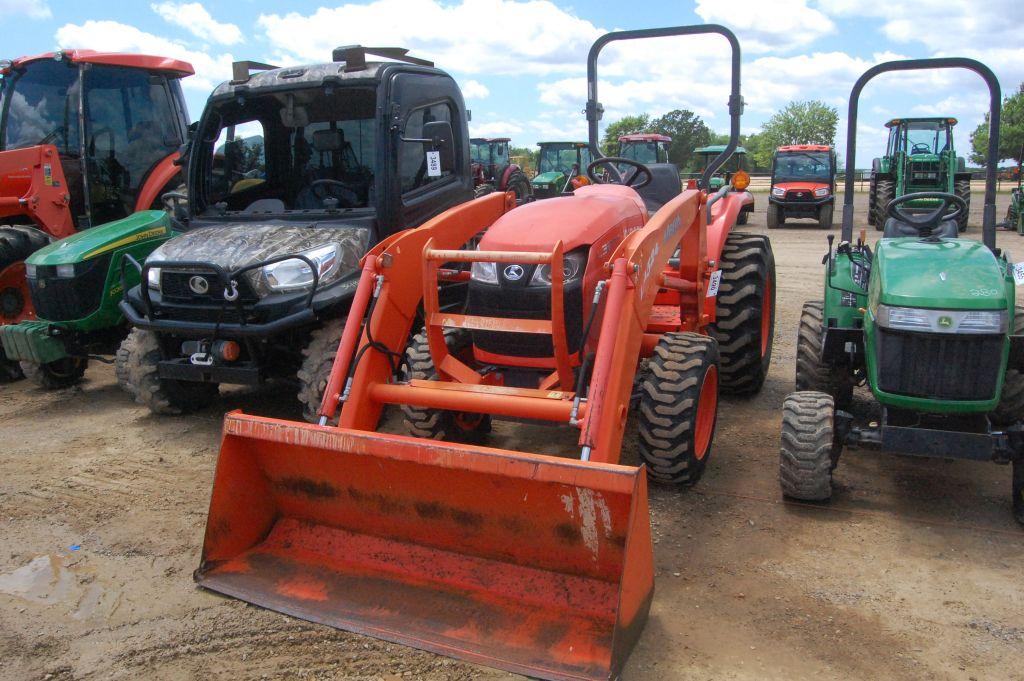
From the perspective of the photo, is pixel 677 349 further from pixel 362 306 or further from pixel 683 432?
pixel 362 306

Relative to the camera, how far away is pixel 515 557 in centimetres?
320

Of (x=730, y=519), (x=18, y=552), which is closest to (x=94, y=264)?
(x=18, y=552)

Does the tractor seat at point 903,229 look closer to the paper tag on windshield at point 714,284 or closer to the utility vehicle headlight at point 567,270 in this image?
the paper tag on windshield at point 714,284

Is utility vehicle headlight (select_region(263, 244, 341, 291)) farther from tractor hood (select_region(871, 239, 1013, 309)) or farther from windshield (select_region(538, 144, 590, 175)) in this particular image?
windshield (select_region(538, 144, 590, 175))

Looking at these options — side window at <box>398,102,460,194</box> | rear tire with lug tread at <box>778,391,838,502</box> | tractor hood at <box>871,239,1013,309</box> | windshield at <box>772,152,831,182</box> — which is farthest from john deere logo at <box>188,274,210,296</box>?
windshield at <box>772,152,831,182</box>

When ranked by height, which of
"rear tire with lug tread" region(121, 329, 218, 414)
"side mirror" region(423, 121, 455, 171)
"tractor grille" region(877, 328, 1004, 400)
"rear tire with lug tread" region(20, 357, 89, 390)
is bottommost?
"rear tire with lug tread" region(20, 357, 89, 390)

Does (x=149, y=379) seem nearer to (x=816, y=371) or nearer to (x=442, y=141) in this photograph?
(x=442, y=141)

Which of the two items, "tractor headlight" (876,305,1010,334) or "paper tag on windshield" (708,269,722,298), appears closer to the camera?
"tractor headlight" (876,305,1010,334)

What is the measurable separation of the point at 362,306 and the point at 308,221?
163 cm

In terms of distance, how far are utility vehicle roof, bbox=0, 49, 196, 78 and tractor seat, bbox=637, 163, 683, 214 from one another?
14.5 feet

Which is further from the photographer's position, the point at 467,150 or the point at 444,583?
the point at 467,150

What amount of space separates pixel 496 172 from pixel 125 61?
9.51m

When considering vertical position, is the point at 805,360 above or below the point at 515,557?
above

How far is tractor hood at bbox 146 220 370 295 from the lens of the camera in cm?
491
